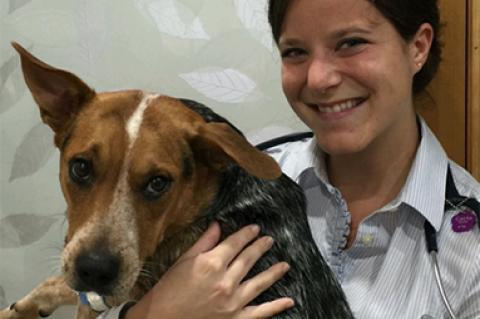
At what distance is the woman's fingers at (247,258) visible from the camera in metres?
1.60

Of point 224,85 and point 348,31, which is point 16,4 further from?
point 348,31

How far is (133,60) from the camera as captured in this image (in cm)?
256

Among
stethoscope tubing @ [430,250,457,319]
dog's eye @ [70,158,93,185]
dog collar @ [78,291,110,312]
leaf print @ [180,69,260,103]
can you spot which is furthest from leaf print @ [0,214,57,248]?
stethoscope tubing @ [430,250,457,319]

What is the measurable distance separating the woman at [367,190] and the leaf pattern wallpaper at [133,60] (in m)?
0.75

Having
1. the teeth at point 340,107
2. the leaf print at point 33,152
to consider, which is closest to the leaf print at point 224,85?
the leaf print at point 33,152

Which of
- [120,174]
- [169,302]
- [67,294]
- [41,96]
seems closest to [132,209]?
[120,174]

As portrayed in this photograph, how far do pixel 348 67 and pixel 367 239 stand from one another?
0.55 meters

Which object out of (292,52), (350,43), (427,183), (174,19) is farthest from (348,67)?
(174,19)

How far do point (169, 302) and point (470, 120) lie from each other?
1.33 m

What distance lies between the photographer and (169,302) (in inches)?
61.6

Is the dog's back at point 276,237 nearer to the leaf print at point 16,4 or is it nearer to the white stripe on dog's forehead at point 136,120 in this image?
the white stripe on dog's forehead at point 136,120

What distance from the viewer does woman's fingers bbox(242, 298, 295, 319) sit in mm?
1573

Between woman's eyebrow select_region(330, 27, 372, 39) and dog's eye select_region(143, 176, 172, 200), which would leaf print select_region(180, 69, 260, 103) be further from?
dog's eye select_region(143, 176, 172, 200)

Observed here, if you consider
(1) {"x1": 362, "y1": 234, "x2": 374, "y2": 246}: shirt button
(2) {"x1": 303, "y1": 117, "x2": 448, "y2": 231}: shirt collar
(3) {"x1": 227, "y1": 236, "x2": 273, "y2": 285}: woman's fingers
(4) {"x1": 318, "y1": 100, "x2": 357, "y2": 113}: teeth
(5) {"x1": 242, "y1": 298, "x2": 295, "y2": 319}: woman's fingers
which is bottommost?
(5) {"x1": 242, "y1": 298, "x2": 295, "y2": 319}: woman's fingers
